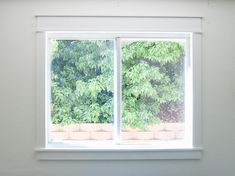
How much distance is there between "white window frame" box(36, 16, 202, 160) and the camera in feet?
11.2

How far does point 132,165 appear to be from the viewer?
346cm

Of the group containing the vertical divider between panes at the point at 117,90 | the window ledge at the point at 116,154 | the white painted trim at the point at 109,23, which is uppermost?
the white painted trim at the point at 109,23

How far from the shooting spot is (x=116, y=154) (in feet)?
11.3

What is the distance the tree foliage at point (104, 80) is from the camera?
3.55m

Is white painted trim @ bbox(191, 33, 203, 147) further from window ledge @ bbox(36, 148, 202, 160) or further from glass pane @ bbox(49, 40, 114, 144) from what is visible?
glass pane @ bbox(49, 40, 114, 144)

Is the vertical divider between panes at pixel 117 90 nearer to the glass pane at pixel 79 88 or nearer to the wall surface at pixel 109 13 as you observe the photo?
the glass pane at pixel 79 88

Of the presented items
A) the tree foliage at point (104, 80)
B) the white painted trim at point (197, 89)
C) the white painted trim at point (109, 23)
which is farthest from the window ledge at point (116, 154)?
the white painted trim at point (109, 23)

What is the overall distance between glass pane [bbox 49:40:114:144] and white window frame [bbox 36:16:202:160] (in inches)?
3.8

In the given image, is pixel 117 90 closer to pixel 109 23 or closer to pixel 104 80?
pixel 104 80

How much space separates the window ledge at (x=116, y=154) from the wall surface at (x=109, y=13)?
0.17 ft

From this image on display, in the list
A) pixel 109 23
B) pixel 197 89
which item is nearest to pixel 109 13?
pixel 109 23

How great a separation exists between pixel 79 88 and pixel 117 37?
64 centimetres

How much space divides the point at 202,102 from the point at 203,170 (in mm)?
673

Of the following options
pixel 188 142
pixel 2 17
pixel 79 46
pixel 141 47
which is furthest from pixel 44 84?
pixel 188 142
